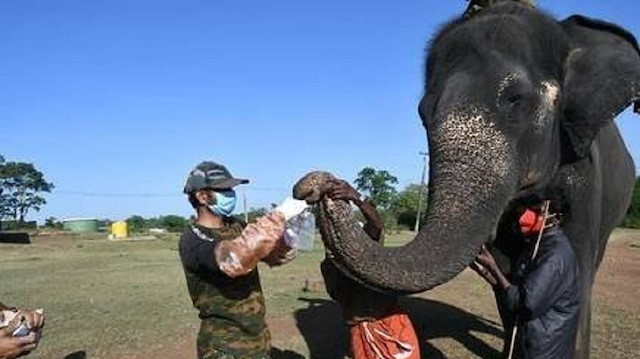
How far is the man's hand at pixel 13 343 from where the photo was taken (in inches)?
136

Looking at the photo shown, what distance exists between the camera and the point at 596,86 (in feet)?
14.4

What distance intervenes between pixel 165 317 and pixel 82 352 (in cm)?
269

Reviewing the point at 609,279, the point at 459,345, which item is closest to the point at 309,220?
the point at 459,345

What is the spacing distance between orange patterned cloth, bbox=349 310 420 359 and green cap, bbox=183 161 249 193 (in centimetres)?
120

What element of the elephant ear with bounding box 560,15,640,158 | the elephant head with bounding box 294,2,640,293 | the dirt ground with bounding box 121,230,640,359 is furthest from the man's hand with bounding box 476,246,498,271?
the dirt ground with bounding box 121,230,640,359

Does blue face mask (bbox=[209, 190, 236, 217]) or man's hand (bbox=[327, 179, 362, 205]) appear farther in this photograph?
blue face mask (bbox=[209, 190, 236, 217])

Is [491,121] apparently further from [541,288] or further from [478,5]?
[478,5]

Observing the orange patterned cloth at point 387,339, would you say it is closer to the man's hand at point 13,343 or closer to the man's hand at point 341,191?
the man's hand at point 341,191

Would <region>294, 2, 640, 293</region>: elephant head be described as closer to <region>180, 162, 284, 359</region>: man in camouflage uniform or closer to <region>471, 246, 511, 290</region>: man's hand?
<region>471, 246, 511, 290</region>: man's hand

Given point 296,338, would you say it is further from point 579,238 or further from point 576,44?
point 576,44

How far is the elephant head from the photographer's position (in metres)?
3.42

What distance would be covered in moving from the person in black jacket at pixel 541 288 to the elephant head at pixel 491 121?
0.34 m

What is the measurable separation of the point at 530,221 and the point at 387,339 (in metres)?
1.12

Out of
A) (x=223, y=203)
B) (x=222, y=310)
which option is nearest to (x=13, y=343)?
(x=222, y=310)
